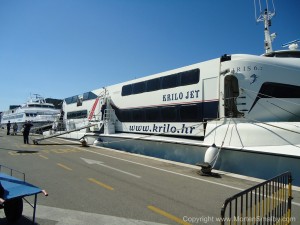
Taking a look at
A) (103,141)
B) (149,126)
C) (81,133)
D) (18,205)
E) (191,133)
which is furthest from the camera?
(81,133)

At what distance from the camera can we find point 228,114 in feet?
38.5

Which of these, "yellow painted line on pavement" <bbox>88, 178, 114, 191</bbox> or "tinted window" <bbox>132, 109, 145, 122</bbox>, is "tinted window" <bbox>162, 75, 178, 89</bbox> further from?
"yellow painted line on pavement" <bbox>88, 178, 114, 191</bbox>

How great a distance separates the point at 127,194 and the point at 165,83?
9363 millimetres

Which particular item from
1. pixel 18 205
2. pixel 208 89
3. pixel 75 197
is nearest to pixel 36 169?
pixel 75 197

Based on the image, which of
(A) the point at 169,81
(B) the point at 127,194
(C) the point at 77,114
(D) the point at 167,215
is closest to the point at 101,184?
(B) the point at 127,194

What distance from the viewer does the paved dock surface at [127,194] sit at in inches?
224

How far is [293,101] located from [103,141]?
43.4ft

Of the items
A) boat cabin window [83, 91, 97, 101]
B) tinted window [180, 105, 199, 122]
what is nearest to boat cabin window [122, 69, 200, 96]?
tinted window [180, 105, 199, 122]

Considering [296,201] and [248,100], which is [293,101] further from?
[296,201]

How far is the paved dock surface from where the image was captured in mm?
5688

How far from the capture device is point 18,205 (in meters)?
5.25

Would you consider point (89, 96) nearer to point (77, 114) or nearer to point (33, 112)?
point (77, 114)

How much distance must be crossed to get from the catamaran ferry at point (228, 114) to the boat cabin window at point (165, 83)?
5 centimetres

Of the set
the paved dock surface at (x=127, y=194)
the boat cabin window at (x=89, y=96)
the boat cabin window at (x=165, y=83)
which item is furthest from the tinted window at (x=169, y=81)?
the boat cabin window at (x=89, y=96)
